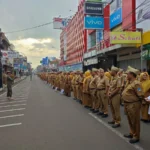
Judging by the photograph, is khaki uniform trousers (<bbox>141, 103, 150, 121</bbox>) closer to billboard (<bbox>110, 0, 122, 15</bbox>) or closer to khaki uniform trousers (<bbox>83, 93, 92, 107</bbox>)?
khaki uniform trousers (<bbox>83, 93, 92, 107</bbox>)

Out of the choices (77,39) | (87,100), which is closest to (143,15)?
(87,100)

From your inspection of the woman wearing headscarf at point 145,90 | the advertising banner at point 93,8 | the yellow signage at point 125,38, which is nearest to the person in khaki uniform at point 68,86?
the yellow signage at point 125,38

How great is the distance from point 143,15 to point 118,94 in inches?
522

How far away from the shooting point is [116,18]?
26.3m

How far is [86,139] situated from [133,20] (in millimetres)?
16899

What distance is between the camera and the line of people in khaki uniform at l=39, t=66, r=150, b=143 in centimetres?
634

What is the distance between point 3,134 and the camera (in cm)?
749

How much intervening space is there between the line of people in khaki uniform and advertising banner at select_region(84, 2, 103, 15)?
12085 mm

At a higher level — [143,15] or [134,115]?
[143,15]

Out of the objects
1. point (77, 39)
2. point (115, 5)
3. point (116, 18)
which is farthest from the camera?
point (77, 39)

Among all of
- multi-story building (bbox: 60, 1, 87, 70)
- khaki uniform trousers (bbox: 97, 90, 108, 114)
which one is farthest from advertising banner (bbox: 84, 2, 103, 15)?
multi-story building (bbox: 60, 1, 87, 70)

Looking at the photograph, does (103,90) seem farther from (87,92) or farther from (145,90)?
(87,92)

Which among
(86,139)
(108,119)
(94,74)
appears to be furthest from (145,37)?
(86,139)

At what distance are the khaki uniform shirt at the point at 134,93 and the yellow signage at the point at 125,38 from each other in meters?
11.5
